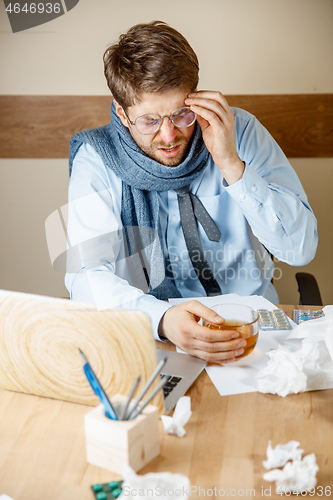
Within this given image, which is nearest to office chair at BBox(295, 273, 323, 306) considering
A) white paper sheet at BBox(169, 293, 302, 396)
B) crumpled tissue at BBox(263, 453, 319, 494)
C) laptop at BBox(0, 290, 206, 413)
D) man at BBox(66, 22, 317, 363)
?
man at BBox(66, 22, 317, 363)

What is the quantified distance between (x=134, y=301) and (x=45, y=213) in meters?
1.39

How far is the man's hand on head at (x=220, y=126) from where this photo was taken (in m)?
1.34

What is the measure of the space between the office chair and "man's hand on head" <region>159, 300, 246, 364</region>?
0.62 m

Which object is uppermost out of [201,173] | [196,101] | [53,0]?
[53,0]

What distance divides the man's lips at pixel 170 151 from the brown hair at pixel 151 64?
176 millimetres

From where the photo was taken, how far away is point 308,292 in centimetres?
154

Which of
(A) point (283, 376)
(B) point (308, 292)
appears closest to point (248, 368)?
(A) point (283, 376)

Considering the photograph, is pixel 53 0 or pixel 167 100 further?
pixel 53 0

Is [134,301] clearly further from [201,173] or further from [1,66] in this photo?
[1,66]

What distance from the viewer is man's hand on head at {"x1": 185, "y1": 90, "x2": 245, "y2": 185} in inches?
52.8

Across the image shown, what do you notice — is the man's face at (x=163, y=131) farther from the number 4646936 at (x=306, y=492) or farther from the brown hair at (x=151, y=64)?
the number 4646936 at (x=306, y=492)

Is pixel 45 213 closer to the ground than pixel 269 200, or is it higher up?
closer to the ground

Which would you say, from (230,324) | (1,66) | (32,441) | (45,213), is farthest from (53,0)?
(32,441)

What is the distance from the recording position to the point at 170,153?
4.85ft
